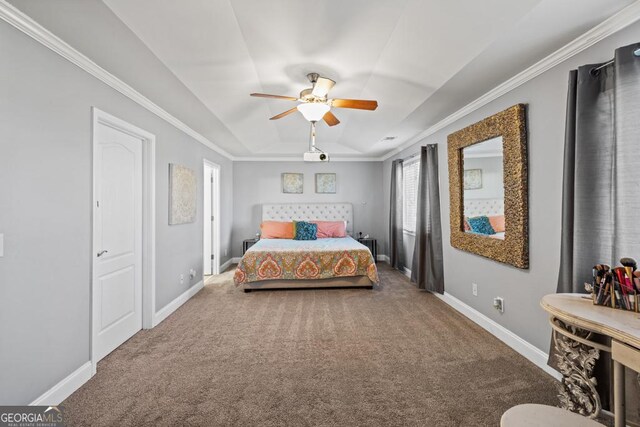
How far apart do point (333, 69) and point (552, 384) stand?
3.21m

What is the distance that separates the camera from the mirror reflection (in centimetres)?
286

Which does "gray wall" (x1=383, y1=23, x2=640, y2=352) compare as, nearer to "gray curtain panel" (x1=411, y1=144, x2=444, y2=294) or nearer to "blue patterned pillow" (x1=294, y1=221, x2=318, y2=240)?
"gray curtain panel" (x1=411, y1=144, x2=444, y2=294)

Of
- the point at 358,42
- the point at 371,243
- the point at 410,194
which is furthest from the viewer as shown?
the point at 371,243

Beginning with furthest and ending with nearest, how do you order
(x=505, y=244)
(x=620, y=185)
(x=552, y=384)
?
(x=505, y=244) → (x=552, y=384) → (x=620, y=185)

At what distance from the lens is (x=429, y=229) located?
14.0 ft

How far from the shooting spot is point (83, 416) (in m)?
1.83

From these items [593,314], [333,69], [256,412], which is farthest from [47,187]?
[593,314]

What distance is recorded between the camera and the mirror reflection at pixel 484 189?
2.86m

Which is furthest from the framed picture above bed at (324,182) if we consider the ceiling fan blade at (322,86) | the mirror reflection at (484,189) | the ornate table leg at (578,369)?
the ornate table leg at (578,369)

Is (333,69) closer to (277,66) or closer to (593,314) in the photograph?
(277,66)

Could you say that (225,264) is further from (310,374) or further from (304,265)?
(310,374)

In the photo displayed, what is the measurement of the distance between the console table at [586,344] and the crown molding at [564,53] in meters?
1.65

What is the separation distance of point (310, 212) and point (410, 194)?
2.35 metres

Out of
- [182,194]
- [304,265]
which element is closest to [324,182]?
[304,265]
